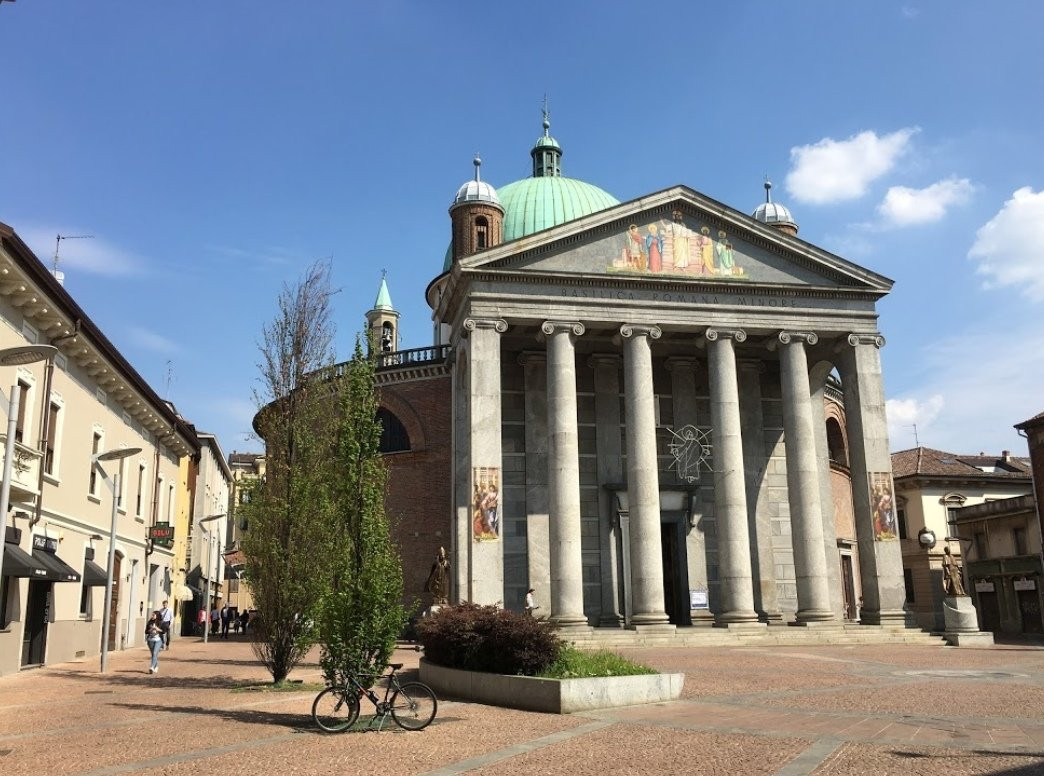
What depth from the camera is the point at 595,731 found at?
12180 millimetres

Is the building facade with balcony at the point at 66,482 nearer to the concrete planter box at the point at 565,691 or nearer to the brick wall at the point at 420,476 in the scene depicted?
the brick wall at the point at 420,476

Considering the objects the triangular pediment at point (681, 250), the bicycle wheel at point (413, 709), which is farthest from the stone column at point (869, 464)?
the bicycle wheel at point (413, 709)

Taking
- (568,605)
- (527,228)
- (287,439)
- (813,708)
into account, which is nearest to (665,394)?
(568,605)

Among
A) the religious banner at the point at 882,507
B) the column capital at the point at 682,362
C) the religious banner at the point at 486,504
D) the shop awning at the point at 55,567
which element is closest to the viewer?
the shop awning at the point at 55,567

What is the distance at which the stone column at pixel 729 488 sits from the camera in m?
31.3

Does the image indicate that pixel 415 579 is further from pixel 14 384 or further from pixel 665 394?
pixel 14 384

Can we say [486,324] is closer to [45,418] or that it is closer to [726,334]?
[726,334]

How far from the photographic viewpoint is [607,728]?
12.4 m

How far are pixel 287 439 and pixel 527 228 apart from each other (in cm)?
3101

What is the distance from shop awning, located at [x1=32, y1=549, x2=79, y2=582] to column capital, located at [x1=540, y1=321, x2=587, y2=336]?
16417 millimetres

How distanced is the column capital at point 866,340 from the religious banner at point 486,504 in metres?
14.3

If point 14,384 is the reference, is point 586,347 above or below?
above

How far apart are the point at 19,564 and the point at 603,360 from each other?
73.0 ft

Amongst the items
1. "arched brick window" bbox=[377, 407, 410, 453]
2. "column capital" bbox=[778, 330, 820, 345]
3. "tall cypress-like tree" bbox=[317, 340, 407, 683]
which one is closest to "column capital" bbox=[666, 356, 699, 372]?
"column capital" bbox=[778, 330, 820, 345]
